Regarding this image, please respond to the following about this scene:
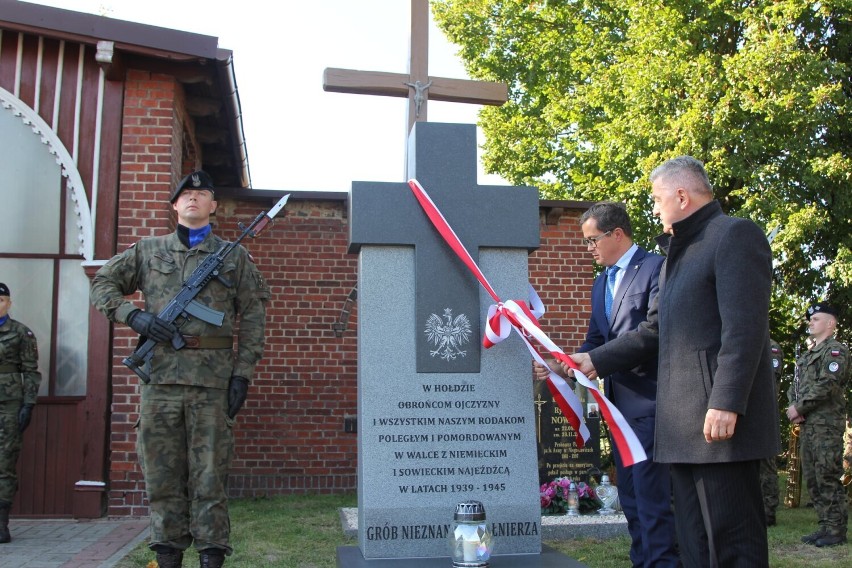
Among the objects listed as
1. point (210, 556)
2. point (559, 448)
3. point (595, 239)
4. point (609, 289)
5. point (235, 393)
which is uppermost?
point (595, 239)

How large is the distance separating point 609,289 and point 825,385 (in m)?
3.98

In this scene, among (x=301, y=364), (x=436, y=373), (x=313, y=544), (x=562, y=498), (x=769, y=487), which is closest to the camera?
(x=436, y=373)

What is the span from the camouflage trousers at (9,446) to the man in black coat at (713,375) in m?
5.12

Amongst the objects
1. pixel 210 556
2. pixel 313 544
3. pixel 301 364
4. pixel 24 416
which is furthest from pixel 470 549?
pixel 301 364

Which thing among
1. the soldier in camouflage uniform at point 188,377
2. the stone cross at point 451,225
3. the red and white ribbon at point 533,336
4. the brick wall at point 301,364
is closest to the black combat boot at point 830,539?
the red and white ribbon at point 533,336

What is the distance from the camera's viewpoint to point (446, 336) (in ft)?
14.5

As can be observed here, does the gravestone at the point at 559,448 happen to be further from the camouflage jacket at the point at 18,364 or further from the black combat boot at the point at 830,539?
the camouflage jacket at the point at 18,364

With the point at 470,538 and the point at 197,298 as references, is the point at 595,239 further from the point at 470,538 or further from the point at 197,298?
the point at 197,298

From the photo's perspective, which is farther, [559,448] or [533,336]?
[559,448]

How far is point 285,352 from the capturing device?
9.45 meters

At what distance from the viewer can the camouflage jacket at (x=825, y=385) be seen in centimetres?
775

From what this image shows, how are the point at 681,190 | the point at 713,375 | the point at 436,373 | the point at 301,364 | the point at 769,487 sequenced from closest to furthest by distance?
the point at 713,375 → the point at 681,190 → the point at 436,373 → the point at 769,487 → the point at 301,364

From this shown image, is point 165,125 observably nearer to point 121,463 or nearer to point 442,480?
point 121,463

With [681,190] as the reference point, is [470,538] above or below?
below
